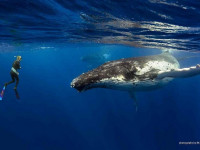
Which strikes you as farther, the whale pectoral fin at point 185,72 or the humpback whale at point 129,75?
the whale pectoral fin at point 185,72

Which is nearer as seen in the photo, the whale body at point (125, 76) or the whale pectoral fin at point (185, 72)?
the whale body at point (125, 76)

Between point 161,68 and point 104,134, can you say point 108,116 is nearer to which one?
point 104,134

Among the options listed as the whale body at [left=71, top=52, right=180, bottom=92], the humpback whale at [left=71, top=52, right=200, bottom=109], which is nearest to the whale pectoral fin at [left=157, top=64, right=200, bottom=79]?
the humpback whale at [left=71, top=52, right=200, bottom=109]

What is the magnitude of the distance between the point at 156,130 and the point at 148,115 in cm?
389

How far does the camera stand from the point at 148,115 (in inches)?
1384

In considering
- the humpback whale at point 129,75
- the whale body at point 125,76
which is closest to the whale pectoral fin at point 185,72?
the humpback whale at point 129,75

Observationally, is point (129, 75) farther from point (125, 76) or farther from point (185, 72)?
point (185, 72)

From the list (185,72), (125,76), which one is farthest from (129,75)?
(185,72)

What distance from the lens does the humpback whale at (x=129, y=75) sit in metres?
7.14

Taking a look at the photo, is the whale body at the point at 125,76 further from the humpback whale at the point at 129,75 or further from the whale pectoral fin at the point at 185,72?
the whale pectoral fin at the point at 185,72

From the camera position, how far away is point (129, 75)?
26.3ft

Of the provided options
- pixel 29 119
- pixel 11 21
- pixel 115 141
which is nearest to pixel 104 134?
pixel 115 141

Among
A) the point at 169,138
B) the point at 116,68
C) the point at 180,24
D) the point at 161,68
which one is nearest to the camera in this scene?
the point at 116,68

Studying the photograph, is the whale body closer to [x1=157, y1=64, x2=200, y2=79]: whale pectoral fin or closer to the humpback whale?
the humpback whale
